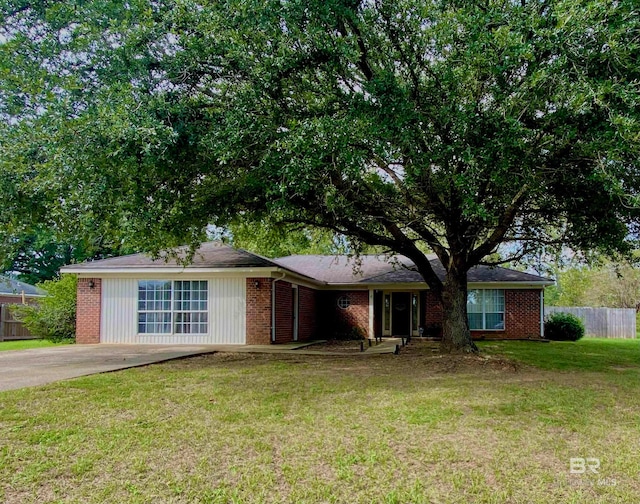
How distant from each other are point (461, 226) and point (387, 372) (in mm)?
4084

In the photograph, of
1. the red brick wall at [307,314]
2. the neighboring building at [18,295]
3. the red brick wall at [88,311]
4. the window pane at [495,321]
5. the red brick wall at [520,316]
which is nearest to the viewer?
the red brick wall at [88,311]

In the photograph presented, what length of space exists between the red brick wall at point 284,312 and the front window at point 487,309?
742 cm

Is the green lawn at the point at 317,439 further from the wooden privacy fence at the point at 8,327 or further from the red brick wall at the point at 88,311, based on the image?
the wooden privacy fence at the point at 8,327

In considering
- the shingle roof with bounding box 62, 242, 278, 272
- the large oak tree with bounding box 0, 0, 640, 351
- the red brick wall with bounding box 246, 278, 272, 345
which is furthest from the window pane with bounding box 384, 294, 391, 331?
the large oak tree with bounding box 0, 0, 640, 351

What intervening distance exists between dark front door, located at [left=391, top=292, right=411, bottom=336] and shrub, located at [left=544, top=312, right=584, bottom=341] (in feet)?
20.0

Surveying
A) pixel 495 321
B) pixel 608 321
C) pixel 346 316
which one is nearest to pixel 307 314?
pixel 346 316

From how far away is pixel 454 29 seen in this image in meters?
8.52

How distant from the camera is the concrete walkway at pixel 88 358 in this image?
31.7ft

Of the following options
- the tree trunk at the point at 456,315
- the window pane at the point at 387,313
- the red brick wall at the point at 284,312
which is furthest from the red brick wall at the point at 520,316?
the tree trunk at the point at 456,315

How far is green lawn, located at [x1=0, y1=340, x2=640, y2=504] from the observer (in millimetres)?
4629

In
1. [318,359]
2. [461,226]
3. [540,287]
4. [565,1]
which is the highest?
[565,1]

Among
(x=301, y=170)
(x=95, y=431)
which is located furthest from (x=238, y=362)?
(x=95, y=431)

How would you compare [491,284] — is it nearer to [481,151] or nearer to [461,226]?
[461,226]

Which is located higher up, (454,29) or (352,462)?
(454,29)
